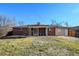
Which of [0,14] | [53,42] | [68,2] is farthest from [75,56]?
[0,14]

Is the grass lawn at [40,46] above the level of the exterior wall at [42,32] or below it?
below

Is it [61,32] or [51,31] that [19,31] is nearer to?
[51,31]

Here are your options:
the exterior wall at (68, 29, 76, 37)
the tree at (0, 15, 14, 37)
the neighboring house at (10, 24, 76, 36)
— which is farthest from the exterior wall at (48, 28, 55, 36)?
the tree at (0, 15, 14, 37)

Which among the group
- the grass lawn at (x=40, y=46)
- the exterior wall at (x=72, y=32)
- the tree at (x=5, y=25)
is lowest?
the grass lawn at (x=40, y=46)

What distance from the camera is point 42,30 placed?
481 cm

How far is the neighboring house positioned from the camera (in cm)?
481

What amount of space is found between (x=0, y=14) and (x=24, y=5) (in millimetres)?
346

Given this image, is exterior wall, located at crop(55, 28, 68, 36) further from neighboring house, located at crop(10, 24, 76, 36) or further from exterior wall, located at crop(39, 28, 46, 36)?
exterior wall, located at crop(39, 28, 46, 36)

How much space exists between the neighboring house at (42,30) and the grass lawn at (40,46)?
6 centimetres

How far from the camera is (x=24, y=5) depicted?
15.8 feet

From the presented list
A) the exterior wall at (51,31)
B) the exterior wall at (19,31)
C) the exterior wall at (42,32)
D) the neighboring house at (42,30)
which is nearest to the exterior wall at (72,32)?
the neighboring house at (42,30)

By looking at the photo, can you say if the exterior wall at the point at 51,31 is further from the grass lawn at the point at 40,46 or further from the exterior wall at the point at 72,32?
the exterior wall at the point at 72,32

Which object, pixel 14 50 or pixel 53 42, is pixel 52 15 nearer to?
pixel 53 42

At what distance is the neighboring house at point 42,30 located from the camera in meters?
4.81
